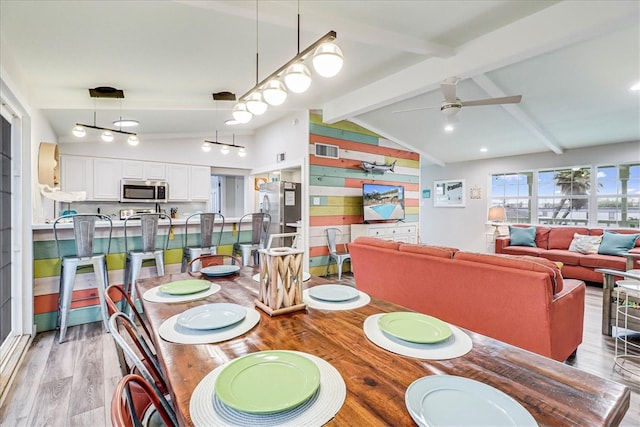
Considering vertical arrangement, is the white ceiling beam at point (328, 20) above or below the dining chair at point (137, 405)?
above

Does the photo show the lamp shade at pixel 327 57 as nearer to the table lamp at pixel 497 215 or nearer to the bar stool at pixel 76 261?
the bar stool at pixel 76 261

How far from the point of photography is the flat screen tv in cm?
568

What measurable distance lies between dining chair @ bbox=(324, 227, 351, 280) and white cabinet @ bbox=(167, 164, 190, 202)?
10.2ft

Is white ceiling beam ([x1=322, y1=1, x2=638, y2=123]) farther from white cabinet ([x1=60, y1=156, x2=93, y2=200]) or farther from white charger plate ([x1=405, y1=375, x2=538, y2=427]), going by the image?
white cabinet ([x1=60, y1=156, x2=93, y2=200])

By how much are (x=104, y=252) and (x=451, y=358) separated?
3.56 m

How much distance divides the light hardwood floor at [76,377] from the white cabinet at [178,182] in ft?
10.9

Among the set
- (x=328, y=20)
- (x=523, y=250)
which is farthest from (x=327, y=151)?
(x=523, y=250)

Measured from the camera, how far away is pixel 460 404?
754 mm

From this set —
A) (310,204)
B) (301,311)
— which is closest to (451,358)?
(301,311)

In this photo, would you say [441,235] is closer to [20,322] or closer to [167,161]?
[167,161]

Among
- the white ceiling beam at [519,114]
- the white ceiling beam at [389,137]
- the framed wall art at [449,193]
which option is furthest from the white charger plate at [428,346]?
the framed wall art at [449,193]

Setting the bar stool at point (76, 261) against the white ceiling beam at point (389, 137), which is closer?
the bar stool at point (76, 261)

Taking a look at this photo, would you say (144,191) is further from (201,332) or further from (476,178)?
(476,178)

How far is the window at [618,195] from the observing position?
545 cm
